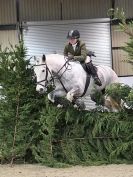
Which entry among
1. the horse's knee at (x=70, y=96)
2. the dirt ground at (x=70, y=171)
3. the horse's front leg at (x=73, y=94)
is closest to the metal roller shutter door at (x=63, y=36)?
the horse's front leg at (x=73, y=94)

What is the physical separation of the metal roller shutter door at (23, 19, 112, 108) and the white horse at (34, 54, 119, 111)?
765 cm

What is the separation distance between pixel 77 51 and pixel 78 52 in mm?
30

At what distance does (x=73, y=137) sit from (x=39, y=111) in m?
0.88

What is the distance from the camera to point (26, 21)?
1827 centimetres

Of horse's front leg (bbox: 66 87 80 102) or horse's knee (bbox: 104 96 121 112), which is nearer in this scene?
horse's front leg (bbox: 66 87 80 102)

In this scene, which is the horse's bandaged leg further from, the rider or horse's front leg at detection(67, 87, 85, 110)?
the rider

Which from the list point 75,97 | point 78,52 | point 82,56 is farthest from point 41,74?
point 78,52

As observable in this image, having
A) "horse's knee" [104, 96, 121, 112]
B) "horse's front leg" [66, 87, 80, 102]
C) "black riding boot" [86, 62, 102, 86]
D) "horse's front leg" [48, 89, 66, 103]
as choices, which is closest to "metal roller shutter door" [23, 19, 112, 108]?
"black riding boot" [86, 62, 102, 86]

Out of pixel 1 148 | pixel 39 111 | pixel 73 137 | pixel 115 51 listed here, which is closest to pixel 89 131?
pixel 73 137

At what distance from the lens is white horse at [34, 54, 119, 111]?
33.8ft

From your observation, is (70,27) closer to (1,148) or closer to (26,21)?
(26,21)

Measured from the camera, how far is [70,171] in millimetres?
9812

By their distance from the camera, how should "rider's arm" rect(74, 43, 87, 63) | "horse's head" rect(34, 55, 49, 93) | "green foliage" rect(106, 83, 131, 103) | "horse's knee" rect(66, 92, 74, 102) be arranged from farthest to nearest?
"rider's arm" rect(74, 43, 87, 63) → "horse's knee" rect(66, 92, 74, 102) → "horse's head" rect(34, 55, 49, 93) → "green foliage" rect(106, 83, 131, 103)

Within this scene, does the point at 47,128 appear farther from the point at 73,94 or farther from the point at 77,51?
the point at 77,51
